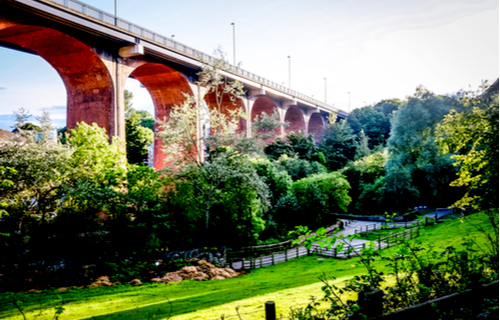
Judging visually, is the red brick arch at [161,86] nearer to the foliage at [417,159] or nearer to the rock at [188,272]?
the rock at [188,272]

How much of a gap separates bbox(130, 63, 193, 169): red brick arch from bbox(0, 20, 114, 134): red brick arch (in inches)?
167

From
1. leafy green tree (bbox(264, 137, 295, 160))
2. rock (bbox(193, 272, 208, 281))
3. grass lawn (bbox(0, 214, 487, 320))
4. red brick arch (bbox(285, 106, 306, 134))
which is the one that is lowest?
rock (bbox(193, 272, 208, 281))

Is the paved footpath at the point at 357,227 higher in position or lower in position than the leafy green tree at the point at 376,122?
lower

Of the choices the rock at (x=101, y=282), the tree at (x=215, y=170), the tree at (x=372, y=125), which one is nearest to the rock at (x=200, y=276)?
the rock at (x=101, y=282)

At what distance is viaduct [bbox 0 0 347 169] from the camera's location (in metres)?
15.2

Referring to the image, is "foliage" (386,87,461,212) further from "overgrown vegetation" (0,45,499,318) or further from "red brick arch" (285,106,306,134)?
"red brick arch" (285,106,306,134)

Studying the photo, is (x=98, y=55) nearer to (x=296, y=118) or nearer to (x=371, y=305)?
(x=371, y=305)

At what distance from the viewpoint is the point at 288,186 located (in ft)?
75.8

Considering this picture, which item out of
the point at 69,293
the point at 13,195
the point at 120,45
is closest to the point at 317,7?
the point at 69,293

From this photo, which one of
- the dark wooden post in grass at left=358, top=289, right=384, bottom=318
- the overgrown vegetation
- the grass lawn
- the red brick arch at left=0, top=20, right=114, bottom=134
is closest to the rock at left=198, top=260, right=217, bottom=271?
the overgrown vegetation

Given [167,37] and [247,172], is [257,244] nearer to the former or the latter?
[247,172]

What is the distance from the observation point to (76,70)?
62.4 feet

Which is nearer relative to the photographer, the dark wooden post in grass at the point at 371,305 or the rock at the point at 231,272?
the dark wooden post in grass at the point at 371,305

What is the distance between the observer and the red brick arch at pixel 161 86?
23.5 meters
